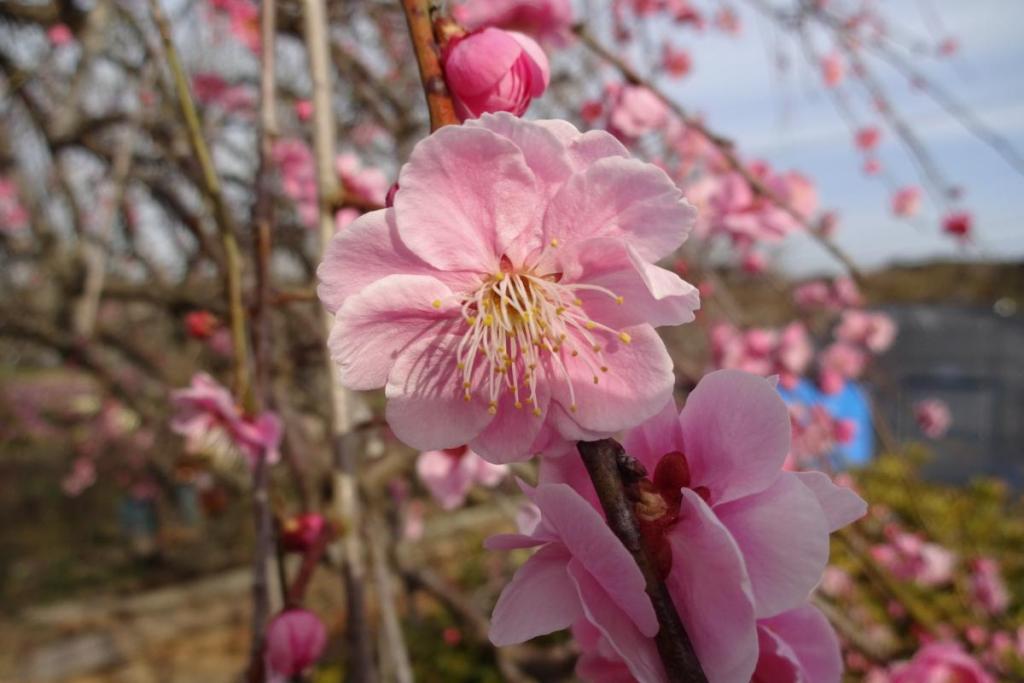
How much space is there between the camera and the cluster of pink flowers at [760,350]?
7.25 feet

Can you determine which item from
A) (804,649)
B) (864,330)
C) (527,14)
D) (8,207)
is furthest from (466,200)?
(8,207)

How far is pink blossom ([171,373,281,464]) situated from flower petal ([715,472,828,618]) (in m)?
0.60

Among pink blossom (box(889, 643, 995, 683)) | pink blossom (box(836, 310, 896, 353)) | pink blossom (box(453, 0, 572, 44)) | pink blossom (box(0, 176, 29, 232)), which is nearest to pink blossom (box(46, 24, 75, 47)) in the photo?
pink blossom (box(0, 176, 29, 232))

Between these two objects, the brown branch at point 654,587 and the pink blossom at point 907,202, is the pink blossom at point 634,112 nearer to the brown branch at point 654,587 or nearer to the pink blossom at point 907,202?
the brown branch at point 654,587

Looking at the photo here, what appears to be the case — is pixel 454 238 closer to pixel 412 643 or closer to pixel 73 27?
pixel 73 27

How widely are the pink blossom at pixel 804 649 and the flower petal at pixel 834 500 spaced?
0.07 m

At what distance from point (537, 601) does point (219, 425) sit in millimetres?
799

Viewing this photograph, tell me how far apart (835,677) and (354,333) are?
1.21ft

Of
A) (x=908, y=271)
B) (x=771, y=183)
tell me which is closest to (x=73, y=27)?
(x=771, y=183)

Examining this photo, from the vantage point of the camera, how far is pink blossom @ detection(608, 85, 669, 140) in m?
1.24

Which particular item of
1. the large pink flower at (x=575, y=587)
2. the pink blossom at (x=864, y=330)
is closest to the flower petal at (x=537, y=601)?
the large pink flower at (x=575, y=587)

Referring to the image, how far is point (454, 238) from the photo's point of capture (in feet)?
1.45

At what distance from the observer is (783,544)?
1.23 feet

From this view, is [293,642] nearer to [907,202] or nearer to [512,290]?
[512,290]
